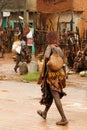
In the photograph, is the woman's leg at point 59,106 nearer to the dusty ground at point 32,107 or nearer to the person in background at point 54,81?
the person in background at point 54,81

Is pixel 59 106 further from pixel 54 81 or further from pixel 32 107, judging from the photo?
pixel 32 107

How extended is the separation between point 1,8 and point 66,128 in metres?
26.7

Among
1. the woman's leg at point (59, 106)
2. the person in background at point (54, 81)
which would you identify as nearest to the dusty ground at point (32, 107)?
the woman's leg at point (59, 106)

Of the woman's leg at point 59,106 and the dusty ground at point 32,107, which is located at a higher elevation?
the woman's leg at point 59,106

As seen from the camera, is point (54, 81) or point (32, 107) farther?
point (32, 107)

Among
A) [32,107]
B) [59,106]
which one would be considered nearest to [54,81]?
[59,106]

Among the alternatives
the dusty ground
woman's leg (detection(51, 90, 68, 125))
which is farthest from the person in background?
the dusty ground

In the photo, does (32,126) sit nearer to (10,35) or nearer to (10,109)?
(10,109)

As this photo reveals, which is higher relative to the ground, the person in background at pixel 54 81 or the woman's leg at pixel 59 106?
the person in background at pixel 54 81

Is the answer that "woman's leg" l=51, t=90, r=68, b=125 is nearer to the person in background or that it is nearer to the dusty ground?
the person in background

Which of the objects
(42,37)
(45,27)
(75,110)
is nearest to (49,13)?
(45,27)

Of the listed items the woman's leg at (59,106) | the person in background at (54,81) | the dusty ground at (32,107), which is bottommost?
the dusty ground at (32,107)

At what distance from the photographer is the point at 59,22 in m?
32.4

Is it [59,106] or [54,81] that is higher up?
[54,81]
